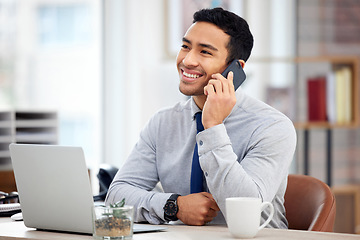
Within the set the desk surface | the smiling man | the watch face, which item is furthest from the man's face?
the desk surface

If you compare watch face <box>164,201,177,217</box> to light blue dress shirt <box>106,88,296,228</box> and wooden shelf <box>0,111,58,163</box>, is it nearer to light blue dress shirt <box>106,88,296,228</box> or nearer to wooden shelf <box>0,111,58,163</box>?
light blue dress shirt <box>106,88,296,228</box>

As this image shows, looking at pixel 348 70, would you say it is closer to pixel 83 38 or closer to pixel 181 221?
pixel 83 38

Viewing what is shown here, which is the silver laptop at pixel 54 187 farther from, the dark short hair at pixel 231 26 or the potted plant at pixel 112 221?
the dark short hair at pixel 231 26

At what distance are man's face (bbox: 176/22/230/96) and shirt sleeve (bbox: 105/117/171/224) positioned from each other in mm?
232

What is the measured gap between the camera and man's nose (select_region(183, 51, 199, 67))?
1.80 m

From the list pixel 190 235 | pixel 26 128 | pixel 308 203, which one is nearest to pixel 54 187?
pixel 190 235

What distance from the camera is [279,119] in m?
1.72

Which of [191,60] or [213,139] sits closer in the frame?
[213,139]

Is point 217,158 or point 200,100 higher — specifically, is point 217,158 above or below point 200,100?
below

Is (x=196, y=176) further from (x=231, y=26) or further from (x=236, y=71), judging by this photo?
(x=231, y=26)

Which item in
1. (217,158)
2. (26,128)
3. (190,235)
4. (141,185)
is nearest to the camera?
(190,235)

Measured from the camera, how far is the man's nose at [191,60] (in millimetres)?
1797

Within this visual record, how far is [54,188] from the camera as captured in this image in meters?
1.37

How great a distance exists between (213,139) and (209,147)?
0.02 metres
